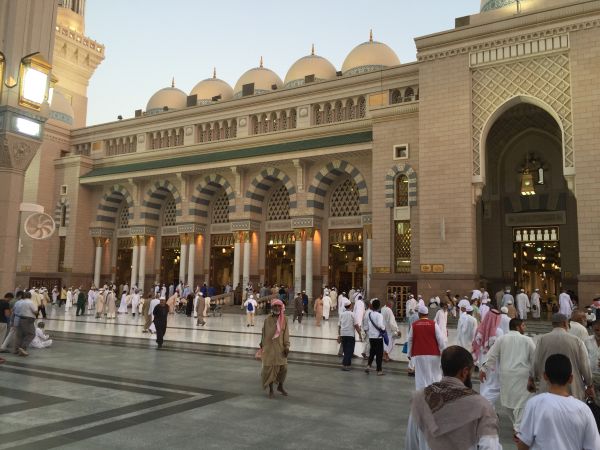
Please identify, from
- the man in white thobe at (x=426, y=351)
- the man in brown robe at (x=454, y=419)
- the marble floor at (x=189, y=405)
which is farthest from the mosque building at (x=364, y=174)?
the man in brown robe at (x=454, y=419)

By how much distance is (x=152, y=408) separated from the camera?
5.73 m

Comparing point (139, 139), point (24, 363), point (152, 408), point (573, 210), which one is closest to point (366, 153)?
point (573, 210)

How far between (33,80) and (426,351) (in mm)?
6700

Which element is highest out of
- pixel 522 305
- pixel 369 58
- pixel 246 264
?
pixel 369 58

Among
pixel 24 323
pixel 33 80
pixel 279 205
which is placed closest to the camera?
pixel 33 80

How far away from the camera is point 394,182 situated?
19.9 metres

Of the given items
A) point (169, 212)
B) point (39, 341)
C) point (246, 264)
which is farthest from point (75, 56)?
point (39, 341)

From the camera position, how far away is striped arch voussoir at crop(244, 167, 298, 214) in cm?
2391

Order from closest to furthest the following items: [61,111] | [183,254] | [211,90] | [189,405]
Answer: [189,405] < [183,254] < [61,111] < [211,90]

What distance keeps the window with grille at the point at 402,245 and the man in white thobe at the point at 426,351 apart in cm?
1312

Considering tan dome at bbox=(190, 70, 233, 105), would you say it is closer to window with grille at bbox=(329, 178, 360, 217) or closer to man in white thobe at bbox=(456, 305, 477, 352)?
window with grille at bbox=(329, 178, 360, 217)

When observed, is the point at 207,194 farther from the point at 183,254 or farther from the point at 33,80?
the point at 33,80

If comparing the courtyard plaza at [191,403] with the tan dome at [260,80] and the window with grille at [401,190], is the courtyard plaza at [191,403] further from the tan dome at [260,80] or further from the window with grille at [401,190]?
the tan dome at [260,80]

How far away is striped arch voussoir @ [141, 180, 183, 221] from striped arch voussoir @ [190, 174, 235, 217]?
1.03 metres
